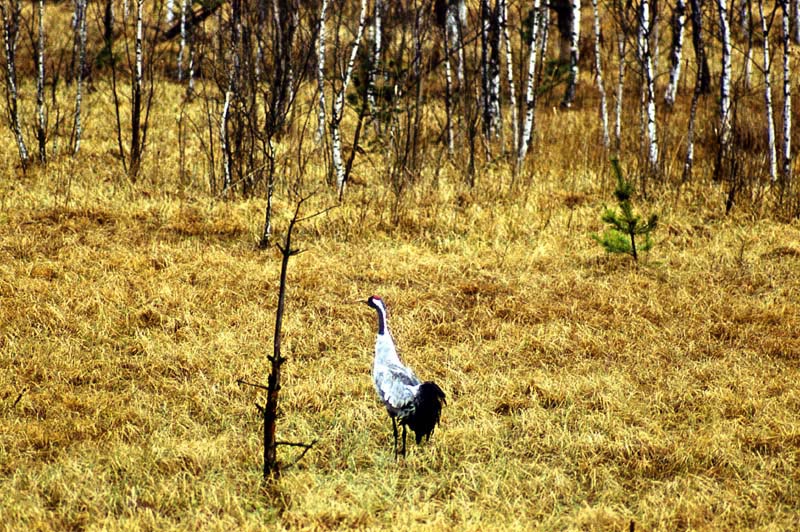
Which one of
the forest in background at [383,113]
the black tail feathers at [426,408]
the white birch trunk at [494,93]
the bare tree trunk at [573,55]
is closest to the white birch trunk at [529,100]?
the forest in background at [383,113]

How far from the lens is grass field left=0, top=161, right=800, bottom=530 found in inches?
181

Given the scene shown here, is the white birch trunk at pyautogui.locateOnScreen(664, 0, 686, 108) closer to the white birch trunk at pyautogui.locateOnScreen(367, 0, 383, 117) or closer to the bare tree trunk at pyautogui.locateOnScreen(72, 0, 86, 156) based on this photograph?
the white birch trunk at pyautogui.locateOnScreen(367, 0, 383, 117)

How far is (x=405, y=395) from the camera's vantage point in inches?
191

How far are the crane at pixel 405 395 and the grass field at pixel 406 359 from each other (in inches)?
11.4

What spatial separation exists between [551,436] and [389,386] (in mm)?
1121

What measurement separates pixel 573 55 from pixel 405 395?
12.0 metres

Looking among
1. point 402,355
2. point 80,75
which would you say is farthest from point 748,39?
point 80,75

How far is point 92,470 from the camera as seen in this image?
4.75 m

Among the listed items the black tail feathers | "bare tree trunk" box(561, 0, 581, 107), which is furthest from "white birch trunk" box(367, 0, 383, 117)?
the black tail feathers

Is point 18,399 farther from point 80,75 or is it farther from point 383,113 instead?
point 383,113

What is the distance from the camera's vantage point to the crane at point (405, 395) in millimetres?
4777

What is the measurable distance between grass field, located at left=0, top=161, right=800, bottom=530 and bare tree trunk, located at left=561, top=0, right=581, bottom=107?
521cm

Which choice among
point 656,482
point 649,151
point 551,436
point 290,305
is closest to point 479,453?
point 551,436

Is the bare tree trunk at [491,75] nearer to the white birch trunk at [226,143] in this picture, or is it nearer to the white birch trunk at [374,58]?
the white birch trunk at [374,58]
